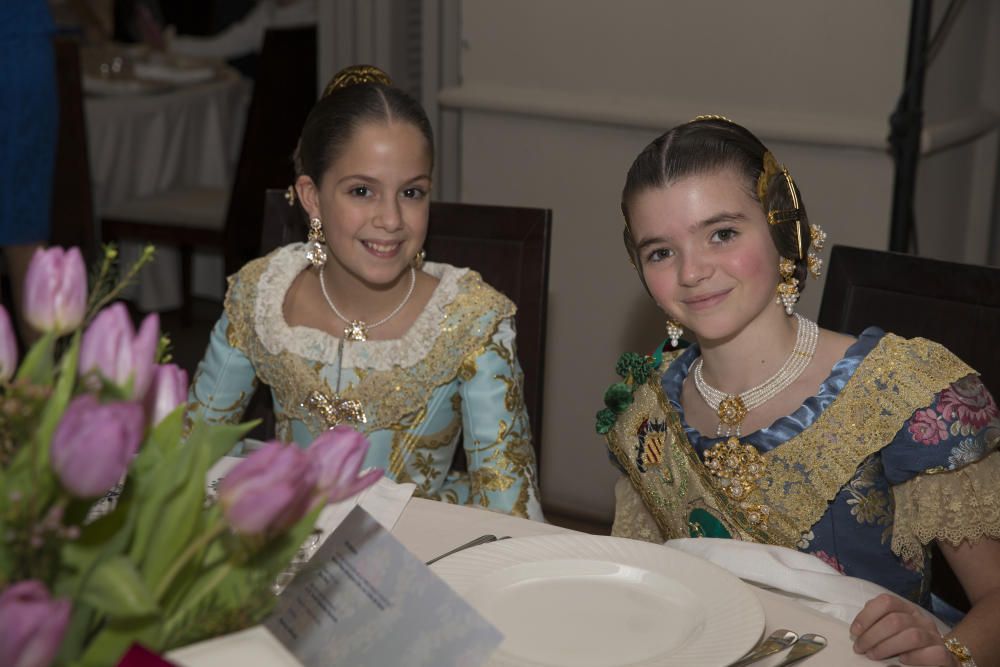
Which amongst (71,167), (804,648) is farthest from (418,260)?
(71,167)

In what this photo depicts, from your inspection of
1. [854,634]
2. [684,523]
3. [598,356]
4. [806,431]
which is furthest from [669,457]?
[598,356]

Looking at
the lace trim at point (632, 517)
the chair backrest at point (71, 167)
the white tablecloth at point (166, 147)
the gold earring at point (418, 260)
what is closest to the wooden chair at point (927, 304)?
the lace trim at point (632, 517)

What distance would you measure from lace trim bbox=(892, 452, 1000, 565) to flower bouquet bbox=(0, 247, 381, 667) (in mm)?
967

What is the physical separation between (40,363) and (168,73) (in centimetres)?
432

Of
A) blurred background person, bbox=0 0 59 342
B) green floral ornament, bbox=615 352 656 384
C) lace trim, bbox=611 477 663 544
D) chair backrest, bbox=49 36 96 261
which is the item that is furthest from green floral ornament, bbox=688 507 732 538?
chair backrest, bbox=49 36 96 261

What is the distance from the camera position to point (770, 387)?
165 centimetres

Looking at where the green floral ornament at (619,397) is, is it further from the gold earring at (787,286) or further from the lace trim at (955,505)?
the lace trim at (955,505)

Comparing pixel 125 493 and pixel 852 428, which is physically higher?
pixel 125 493

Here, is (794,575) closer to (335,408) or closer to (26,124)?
(335,408)

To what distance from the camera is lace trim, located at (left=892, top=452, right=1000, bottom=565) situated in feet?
4.96

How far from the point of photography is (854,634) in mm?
1112

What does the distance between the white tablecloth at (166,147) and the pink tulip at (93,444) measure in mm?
4130

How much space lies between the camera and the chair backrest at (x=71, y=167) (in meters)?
3.88

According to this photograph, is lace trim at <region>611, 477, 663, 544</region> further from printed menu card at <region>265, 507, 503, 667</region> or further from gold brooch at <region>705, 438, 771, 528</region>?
printed menu card at <region>265, 507, 503, 667</region>
